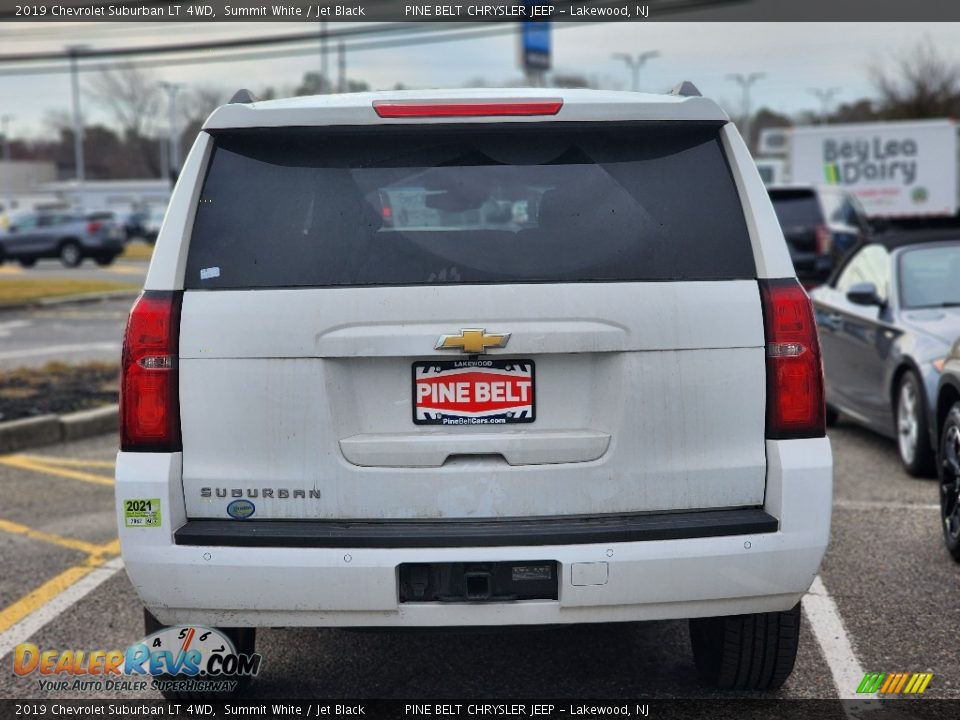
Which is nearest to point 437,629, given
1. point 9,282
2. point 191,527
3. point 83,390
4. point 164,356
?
point 191,527

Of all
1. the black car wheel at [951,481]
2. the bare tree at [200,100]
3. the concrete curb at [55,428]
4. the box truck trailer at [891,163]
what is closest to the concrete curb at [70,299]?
the concrete curb at [55,428]

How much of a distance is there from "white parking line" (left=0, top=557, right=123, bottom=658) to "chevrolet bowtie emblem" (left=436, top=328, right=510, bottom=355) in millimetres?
2446

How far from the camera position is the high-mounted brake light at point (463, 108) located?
3576 mm

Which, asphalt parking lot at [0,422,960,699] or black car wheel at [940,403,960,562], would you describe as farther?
black car wheel at [940,403,960,562]

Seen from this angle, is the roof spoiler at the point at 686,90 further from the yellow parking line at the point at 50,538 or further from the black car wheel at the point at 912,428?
the black car wheel at the point at 912,428

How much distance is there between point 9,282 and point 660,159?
28417 millimetres

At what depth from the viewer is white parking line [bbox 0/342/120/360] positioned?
15.2m

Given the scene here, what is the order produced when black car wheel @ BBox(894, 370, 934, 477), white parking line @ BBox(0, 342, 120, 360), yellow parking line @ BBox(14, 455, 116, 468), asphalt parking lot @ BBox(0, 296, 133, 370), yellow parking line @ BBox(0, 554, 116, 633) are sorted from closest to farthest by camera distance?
yellow parking line @ BBox(0, 554, 116, 633), black car wheel @ BBox(894, 370, 934, 477), yellow parking line @ BBox(14, 455, 116, 468), asphalt parking lot @ BBox(0, 296, 133, 370), white parking line @ BBox(0, 342, 120, 360)

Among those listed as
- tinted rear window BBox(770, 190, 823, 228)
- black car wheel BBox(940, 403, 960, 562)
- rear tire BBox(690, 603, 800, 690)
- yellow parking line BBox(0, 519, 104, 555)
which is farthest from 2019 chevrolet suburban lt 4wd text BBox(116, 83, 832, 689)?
tinted rear window BBox(770, 190, 823, 228)

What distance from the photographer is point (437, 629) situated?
3.56m

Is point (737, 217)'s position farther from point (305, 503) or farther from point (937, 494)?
point (937, 494)

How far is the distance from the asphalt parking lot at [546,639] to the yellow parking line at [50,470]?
1484 mm

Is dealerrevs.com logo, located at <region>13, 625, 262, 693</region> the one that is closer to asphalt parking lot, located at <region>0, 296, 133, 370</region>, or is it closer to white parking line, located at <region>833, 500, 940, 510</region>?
white parking line, located at <region>833, 500, 940, 510</region>

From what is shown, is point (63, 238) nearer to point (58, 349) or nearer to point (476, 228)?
point (58, 349)
